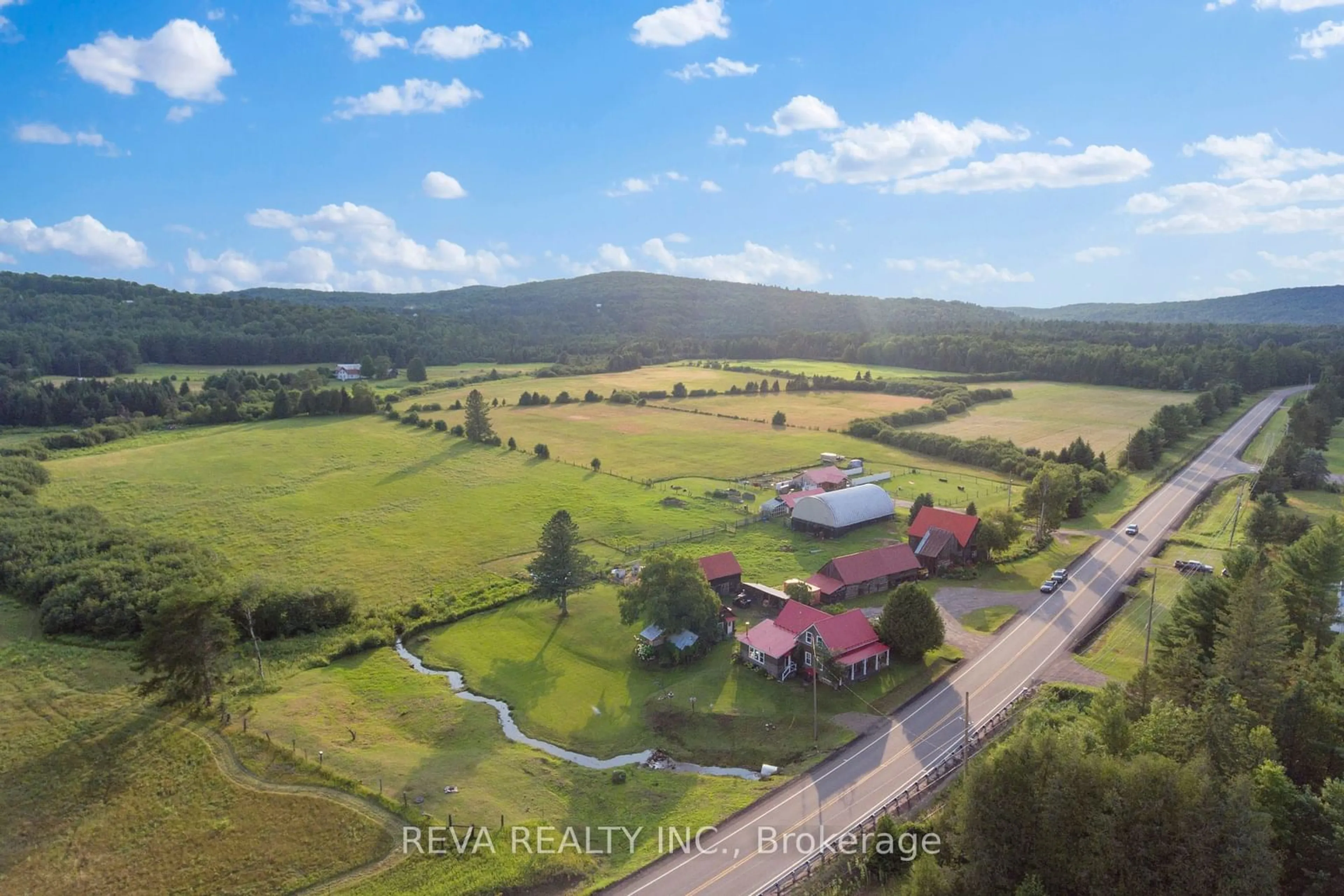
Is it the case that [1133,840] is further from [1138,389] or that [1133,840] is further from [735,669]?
[1138,389]

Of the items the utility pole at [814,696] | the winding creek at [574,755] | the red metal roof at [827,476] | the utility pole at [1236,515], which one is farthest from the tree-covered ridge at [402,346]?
the utility pole at [814,696]

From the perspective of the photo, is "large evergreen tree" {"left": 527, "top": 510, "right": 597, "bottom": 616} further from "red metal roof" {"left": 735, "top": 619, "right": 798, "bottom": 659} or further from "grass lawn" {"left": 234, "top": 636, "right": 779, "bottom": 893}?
"red metal roof" {"left": 735, "top": 619, "right": 798, "bottom": 659}

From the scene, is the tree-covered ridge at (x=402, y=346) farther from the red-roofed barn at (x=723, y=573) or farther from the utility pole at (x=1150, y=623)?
the red-roofed barn at (x=723, y=573)

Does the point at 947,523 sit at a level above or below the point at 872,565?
above

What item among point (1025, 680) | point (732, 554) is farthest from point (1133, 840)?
point (732, 554)

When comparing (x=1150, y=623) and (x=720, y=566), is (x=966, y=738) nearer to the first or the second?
(x=1150, y=623)

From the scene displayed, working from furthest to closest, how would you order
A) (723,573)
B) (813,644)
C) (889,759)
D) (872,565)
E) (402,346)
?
(402,346) < (872,565) < (723,573) < (813,644) < (889,759)

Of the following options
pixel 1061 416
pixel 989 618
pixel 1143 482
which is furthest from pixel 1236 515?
pixel 1061 416

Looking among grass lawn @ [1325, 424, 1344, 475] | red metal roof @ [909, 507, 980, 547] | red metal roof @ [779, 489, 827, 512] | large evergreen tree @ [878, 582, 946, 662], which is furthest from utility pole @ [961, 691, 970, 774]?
grass lawn @ [1325, 424, 1344, 475]
